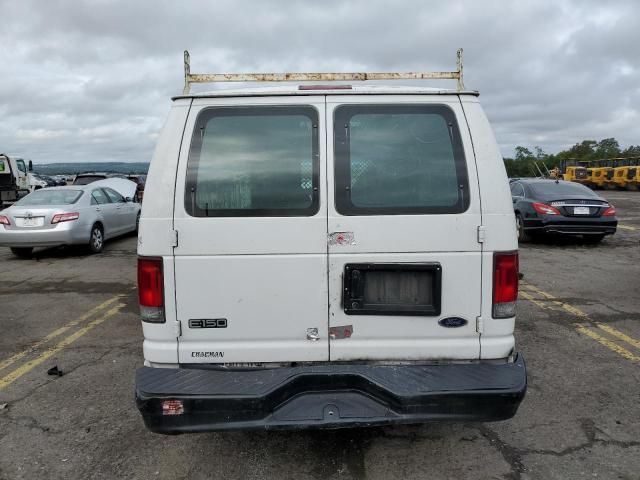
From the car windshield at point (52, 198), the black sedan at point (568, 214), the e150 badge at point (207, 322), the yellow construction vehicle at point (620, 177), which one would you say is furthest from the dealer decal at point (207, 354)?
the yellow construction vehicle at point (620, 177)

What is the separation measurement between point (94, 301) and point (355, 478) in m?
5.32

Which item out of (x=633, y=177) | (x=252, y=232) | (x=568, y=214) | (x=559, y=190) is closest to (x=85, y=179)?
(x=559, y=190)

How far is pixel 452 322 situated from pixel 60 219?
944cm

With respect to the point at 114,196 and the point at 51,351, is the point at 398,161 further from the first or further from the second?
the point at 114,196

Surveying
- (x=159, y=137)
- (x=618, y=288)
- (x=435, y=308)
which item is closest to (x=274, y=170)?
(x=159, y=137)

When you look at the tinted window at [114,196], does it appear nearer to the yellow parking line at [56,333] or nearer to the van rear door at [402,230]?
the yellow parking line at [56,333]

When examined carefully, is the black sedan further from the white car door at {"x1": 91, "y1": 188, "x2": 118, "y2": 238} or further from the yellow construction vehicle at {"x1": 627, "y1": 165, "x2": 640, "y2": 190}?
the yellow construction vehicle at {"x1": 627, "y1": 165, "x2": 640, "y2": 190}

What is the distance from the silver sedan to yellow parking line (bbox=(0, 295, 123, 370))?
3.77 metres

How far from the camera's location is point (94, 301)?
7012mm

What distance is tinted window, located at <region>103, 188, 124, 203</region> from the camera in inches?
479

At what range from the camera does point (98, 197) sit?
11.6 metres

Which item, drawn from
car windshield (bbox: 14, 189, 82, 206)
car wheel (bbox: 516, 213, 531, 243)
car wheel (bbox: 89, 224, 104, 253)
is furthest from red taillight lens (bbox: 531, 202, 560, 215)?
car windshield (bbox: 14, 189, 82, 206)

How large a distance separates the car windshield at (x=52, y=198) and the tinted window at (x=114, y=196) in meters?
1.09

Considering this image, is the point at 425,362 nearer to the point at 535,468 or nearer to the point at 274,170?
the point at 535,468
